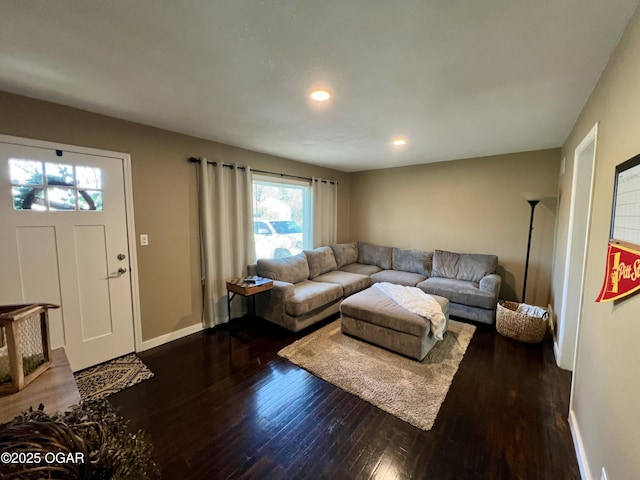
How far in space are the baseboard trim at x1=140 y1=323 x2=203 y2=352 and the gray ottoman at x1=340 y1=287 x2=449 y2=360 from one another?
1.86m

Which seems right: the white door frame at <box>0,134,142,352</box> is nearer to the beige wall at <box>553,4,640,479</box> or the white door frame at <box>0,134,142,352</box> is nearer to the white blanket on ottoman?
the white blanket on ottoman

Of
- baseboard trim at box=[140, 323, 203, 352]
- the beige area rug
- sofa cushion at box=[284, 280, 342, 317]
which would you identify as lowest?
the beige area rug

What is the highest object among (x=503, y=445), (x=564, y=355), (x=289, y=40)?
(x=289, y=40)

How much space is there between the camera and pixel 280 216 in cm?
450

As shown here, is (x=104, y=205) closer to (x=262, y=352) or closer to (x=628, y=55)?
(x=262, y=352)

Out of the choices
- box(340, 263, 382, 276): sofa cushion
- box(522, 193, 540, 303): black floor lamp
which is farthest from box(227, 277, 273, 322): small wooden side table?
box(522, 193, 540, 303): black floor lamp

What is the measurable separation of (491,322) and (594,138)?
246cm

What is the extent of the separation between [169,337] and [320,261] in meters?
2.39

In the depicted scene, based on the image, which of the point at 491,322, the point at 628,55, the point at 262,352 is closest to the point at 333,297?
the point at 262,352

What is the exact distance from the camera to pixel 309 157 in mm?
4266

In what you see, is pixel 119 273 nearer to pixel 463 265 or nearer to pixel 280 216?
pixel 280 216

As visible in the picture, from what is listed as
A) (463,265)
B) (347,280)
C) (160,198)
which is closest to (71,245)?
(160,198)

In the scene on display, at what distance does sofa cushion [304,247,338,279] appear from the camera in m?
4.35

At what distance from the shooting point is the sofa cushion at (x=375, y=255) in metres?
5.03
